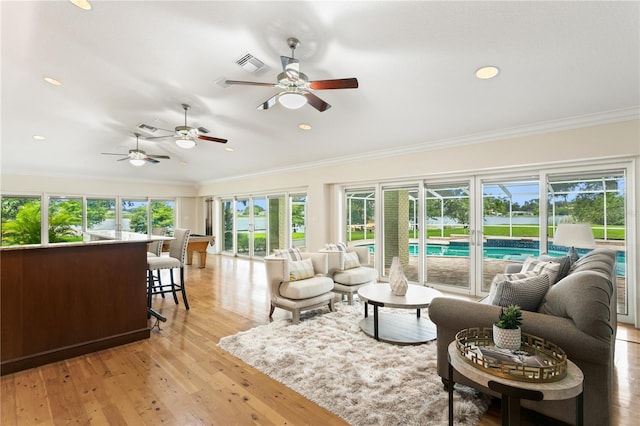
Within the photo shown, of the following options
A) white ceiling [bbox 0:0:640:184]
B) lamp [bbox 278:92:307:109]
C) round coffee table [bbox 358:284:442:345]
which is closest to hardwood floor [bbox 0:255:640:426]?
round coffee table [bbox 358:284:442:345]

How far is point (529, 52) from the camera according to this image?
2848mm

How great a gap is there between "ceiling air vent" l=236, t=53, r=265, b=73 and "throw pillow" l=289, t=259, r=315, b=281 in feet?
7.90

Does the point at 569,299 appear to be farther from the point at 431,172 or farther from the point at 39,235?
the point at 39,235

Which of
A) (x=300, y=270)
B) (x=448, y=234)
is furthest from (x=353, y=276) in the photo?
(x=448, y=234)

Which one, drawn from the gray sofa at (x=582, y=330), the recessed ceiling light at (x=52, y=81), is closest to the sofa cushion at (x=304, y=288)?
the gray sofa at (x=582, y=330)

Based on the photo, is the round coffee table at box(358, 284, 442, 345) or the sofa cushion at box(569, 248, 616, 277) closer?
the sofa cushion at box(569, 248, 616, 277)

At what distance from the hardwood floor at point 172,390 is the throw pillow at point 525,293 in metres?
0.74

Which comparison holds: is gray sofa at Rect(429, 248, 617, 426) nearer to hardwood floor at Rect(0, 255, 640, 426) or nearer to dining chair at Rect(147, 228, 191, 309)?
hardwood floor at Rect(0, 255, 640, 426)

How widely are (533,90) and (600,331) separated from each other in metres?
2.84

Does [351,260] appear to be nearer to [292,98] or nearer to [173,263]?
[173,263]

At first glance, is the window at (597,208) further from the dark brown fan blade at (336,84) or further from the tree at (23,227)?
the tree at (23,227)

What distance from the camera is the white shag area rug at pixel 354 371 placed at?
2.03 m

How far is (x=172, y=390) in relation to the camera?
91.7 inches

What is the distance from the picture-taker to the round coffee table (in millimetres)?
3088
